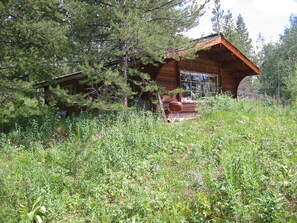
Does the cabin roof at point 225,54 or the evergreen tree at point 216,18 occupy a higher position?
the evergreen tree at point 216,18

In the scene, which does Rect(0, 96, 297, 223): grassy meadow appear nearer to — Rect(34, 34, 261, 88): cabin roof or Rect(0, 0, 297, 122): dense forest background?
Rect(0, 0, 297, 122): dense forest background

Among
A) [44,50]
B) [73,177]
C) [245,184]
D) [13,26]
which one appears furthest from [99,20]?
[245,184]

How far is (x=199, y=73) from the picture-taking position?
45.3ft

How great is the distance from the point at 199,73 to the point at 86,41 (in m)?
5.97

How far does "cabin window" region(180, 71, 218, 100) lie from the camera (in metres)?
13.1

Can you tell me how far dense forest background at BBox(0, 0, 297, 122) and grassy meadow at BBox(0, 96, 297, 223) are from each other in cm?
151

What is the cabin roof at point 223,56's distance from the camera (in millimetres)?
11984

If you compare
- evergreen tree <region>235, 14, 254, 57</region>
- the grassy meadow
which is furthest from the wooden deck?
evergreen tree <region>235, 14, 254, 57</region>

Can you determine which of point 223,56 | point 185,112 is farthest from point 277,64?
point 185,112

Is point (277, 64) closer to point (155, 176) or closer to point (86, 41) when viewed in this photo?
point (86, 41)

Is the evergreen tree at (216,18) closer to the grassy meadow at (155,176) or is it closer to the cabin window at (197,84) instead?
the cabin window at (197,84)

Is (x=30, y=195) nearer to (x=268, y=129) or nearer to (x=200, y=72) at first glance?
(x=268, y=129)

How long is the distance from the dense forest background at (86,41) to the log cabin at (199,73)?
1.07m

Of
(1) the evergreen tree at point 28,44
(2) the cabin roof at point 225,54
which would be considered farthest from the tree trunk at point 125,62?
(2) the cabin roof at point 225,54
